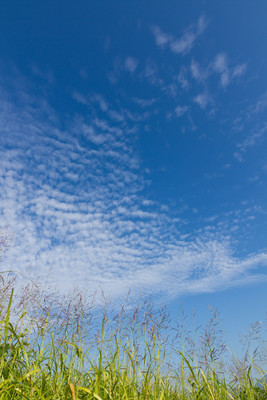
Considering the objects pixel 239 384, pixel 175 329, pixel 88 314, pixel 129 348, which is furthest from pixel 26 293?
pixel 239 384

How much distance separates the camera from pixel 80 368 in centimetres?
292

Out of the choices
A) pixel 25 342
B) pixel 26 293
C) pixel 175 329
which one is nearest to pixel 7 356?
pixel 25 342

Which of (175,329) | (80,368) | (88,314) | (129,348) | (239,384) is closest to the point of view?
(80,368)

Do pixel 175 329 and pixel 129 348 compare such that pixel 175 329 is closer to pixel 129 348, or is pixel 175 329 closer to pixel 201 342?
pixel 201 342

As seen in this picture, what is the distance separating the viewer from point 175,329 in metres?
3.99

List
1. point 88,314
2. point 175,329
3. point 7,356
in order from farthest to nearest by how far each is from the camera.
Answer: point 175,329, point 88,314, point 7,356

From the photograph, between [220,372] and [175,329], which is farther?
[175,329]

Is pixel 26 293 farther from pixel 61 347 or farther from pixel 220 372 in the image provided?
pixel 220 372

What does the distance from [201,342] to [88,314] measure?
1.63m

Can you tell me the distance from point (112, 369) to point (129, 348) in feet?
1.09

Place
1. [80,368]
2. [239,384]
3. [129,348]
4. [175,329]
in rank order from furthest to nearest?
[175,329] → [239,384] → [129,348] → [80,368]

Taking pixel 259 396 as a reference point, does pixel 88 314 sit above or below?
above

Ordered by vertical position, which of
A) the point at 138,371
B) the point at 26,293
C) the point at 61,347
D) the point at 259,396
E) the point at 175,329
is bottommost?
the point at 259,396

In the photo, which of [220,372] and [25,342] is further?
[220,372]
